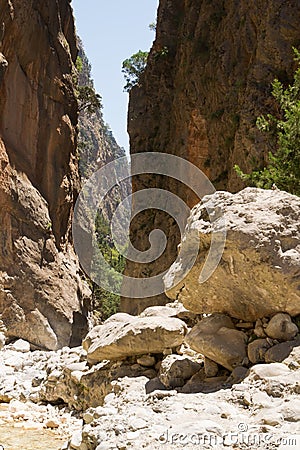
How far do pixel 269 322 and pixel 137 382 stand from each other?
6.00 ft

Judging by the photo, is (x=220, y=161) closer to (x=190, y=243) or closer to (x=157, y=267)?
(x=157, y=267)

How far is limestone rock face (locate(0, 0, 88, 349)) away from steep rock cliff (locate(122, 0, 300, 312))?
17.2ft

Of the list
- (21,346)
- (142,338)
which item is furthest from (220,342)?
(21,346)

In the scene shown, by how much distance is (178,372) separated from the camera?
5.19 m

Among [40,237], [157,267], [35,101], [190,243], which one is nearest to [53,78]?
[35,101]

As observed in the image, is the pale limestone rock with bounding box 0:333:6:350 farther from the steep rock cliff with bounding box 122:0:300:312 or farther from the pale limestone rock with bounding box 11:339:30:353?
the steep rock cliff with bounding box 122:0:300:312

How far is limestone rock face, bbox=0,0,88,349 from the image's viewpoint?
17.1 metres

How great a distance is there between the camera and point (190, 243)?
5262mm

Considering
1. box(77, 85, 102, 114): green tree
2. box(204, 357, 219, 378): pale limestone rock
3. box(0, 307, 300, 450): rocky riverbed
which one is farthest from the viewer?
box(77, 85, 102, 114): green tree

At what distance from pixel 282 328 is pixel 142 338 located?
2.03m

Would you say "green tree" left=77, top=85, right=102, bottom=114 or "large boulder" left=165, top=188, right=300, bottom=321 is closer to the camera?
"large boulder" left=165, top=188, right=300, bottom=321

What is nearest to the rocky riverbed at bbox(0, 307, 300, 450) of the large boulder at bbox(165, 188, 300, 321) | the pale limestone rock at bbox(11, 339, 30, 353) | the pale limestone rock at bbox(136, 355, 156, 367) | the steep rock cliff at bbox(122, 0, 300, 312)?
the pale limestone rock at bbox(136, 355, 156, 367)

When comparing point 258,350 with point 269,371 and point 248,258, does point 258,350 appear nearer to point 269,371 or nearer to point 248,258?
point 269,371

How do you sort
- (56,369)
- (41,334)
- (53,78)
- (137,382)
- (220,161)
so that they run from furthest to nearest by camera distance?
(53,78) → (220,161) → (41,334) → (56,369) → (137,382)
